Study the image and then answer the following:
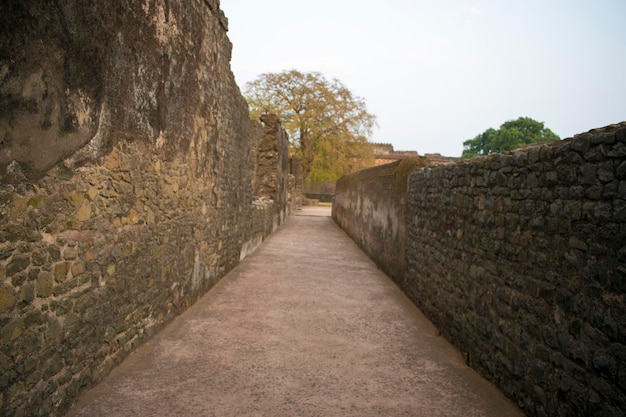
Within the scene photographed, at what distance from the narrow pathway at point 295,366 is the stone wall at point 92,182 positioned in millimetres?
327

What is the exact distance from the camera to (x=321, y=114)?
2892 centimetres

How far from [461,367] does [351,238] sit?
967 cm

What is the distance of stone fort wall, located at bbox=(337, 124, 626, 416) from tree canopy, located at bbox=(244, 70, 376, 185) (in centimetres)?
2506

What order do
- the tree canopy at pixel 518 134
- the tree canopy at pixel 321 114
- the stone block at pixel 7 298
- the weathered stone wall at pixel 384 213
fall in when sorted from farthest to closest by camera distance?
the tree canopy at pixel 518 134 → the tree canopy at pixel 321 114 → the weathered stone wall at pixel 384 213 → the stone block at pixel 7 298

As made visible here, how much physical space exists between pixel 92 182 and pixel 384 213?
6.14 meters

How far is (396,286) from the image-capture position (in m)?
6.81

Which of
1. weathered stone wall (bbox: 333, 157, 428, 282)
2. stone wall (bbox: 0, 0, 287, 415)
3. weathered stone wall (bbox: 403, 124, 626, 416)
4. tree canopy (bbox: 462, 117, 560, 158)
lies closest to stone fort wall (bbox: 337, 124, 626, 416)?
weathered stone wall (bbox: 403, 124, 626, 416)

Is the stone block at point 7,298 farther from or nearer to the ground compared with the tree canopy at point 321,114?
nearer to the ground

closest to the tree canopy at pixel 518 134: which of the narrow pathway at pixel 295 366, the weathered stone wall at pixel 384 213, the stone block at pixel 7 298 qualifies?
the weathered stone wall at pixel 384 213

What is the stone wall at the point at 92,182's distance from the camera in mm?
2223

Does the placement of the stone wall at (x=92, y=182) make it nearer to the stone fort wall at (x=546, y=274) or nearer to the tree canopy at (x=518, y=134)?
the stone fort wall at (x=546, y=274)

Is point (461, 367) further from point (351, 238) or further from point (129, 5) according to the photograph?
point (351, 238)

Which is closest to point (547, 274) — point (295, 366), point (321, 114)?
point (295, 366)

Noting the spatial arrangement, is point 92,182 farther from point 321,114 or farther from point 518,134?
point 518,134
